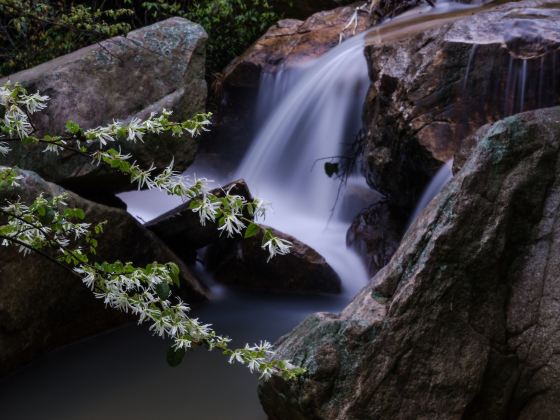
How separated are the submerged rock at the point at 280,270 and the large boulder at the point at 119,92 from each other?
0.86 meters

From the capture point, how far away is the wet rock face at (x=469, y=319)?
261 centimetres

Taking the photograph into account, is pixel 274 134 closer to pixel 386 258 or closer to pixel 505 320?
pixel 386 258

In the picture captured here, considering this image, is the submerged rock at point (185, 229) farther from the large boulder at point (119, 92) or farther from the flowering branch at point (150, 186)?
the flowering branch at point (150, 186)

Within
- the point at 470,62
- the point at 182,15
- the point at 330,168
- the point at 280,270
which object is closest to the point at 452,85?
the point at 470,62

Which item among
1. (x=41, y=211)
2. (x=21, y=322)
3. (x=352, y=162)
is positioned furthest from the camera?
(x=352, y=162)

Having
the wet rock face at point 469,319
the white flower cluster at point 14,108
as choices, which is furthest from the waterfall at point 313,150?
the white flower cluster at point 14,108

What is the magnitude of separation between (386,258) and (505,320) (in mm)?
2385

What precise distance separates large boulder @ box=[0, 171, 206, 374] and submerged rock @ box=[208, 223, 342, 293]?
747mm

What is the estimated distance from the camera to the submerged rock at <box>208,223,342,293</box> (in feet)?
16.2

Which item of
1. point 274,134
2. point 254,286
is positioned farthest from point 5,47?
point 254,286

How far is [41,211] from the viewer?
166 centimetres

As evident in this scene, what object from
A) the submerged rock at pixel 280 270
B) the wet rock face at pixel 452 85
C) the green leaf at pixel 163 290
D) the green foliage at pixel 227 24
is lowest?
the submerged rock at pixel 280 270

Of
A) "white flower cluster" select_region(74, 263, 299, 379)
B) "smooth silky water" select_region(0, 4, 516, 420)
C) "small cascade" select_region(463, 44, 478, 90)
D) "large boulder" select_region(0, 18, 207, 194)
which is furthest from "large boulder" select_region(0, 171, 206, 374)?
"small cascade" select_region(463, 44, 478, 90)

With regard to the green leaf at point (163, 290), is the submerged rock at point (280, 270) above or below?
below
